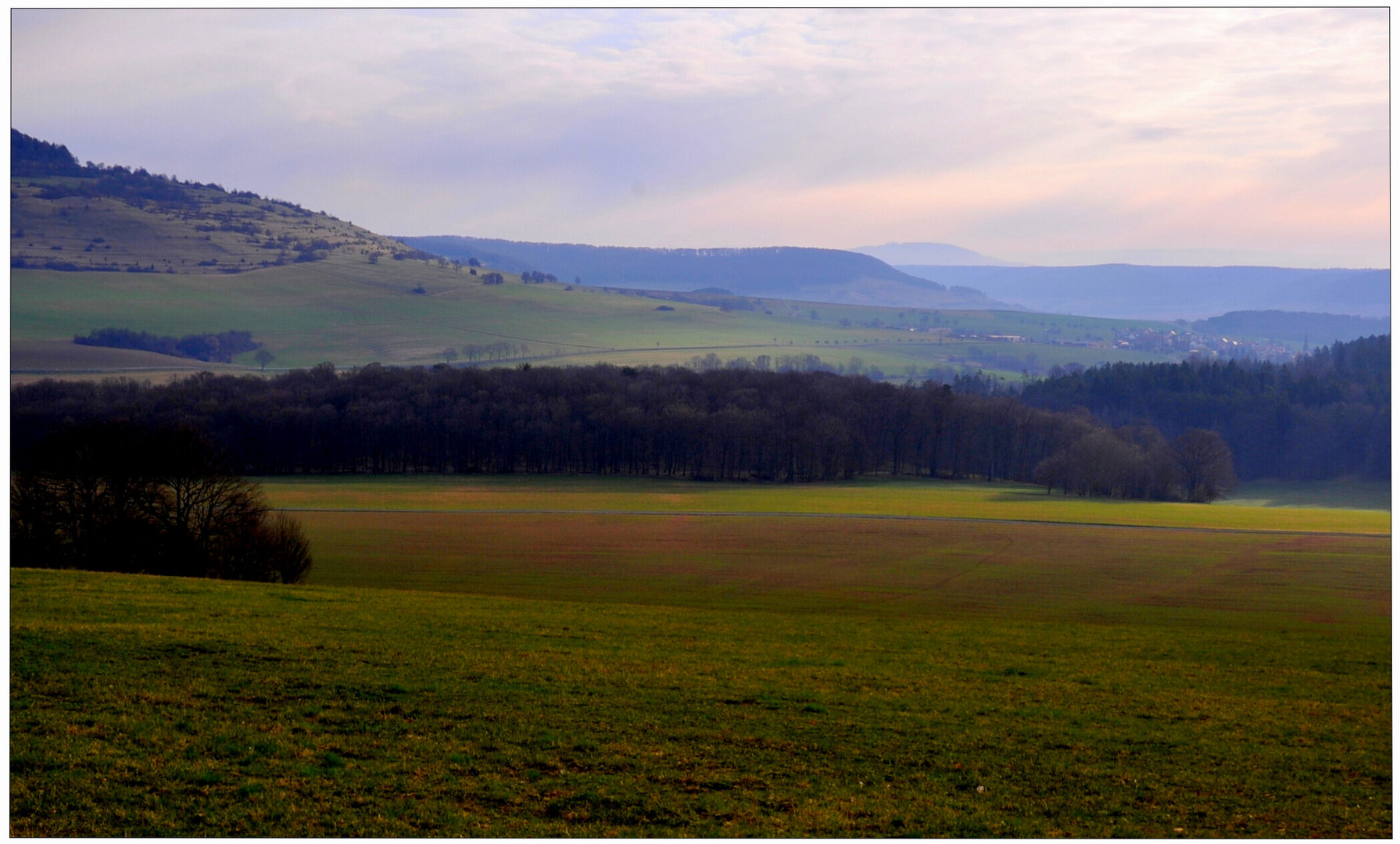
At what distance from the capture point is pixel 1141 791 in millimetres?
11469

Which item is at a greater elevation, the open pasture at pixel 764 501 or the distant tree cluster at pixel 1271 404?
the distant tree cluster at pixel 1271 404

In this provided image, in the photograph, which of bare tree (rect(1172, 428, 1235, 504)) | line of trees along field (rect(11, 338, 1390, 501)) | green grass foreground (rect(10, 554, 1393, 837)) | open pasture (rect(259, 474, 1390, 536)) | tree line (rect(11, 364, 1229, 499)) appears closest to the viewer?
green grass foreground (rect(10, 554, 1393, 837))

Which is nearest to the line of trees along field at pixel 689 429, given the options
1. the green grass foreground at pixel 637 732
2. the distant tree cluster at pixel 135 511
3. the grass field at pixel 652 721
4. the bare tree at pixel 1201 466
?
the bare tree at pixel 1201 466

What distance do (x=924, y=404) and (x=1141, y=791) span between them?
95.4m

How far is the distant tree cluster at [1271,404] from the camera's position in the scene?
111m

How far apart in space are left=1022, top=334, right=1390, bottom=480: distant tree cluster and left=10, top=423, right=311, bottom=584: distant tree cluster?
336ft

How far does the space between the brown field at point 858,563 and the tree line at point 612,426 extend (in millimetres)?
29021

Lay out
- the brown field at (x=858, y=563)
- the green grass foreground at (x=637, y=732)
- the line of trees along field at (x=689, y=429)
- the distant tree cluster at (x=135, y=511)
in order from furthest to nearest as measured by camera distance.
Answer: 1. the line of trees along field at (x=689, y=429)
2. the brown field at (x=858, y=563)
3. the distant tree cluster at (x=135, y=511)
4. the green grass foreground at (x=637, y=732)

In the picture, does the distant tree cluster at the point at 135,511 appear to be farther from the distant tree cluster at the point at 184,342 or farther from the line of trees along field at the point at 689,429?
the distant tree cluster at the point at 184,342

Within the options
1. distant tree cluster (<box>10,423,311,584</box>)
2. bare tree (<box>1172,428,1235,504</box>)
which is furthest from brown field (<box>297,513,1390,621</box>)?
bare tree (<box>1172,428,1235,504</box>)

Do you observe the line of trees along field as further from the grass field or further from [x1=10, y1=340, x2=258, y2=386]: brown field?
the grass field

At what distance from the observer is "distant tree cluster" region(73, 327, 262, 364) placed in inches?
6250

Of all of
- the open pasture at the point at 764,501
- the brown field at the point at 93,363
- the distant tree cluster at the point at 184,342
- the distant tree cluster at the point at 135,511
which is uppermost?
the distant tree cluster at the point at 184,342

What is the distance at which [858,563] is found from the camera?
44719mm
